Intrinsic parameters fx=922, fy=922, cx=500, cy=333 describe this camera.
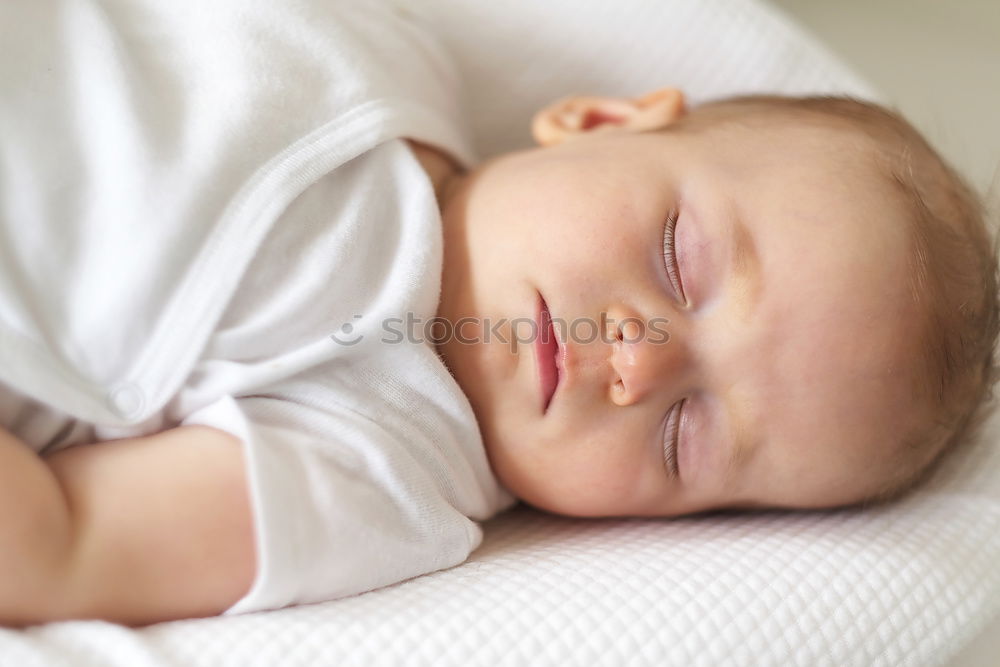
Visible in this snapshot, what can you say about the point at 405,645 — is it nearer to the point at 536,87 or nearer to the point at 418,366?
the point at 418,366

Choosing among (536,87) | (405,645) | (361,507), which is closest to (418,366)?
(361,507)

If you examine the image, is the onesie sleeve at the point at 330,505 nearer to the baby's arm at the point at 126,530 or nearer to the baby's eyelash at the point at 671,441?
the baby's arm at the point at 126,530

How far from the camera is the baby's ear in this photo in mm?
1174

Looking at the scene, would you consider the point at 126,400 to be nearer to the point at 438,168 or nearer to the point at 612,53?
the point at 438,168

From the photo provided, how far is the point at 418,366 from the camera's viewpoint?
0.97 m

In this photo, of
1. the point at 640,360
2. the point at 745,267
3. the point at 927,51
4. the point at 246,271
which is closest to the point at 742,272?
the point at 745,267

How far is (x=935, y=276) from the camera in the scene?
3.13ft

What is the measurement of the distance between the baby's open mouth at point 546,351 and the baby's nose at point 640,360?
0.06 meters

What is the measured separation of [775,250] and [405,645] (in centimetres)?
53

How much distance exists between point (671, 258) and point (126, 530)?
0.59 m

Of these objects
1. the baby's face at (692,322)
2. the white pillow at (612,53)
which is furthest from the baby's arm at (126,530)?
the white pillow at (612,53)

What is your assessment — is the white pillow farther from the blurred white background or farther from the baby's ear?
the blurred white background

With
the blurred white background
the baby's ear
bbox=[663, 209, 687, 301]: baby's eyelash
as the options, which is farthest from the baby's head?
the blurred white background

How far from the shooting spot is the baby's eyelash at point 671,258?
0.97 m
